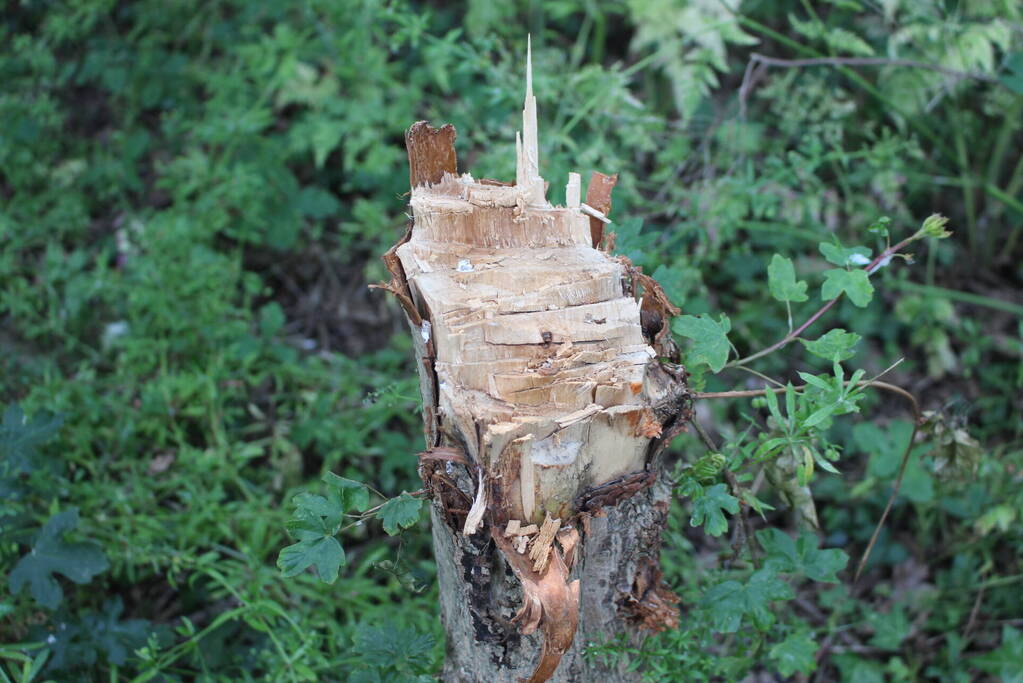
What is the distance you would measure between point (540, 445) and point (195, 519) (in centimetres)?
140

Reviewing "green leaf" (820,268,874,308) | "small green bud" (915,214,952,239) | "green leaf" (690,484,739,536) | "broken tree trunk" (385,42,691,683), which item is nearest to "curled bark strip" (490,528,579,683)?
"broken tree trunk" (385,42,691,683)

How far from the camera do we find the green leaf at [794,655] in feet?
5.66

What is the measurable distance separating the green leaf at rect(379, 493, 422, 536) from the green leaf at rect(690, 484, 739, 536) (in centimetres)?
49

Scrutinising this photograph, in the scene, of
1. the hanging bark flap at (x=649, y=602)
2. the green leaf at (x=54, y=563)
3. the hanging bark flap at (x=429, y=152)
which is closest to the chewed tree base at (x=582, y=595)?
the hanging bark flap at (x=649, y=602)

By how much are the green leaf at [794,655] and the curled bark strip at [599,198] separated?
3.17ft

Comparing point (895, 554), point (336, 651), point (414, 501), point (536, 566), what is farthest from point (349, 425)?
point (895, 554)

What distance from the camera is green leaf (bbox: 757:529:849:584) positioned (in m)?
1.73

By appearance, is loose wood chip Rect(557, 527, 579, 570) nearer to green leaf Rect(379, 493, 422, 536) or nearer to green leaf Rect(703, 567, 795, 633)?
green leaf Rect(379, 493, 422, 536)

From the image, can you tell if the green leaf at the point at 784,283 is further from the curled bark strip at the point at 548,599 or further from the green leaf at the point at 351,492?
the green leaf at the point at 351,492

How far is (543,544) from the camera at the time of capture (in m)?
1.27

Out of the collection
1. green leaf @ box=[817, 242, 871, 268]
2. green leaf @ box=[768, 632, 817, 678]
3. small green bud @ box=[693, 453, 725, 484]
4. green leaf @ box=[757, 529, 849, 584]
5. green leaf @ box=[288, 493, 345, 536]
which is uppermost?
green leaf @ box=[817, 242, 871, 268]

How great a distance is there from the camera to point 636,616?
152 centimetres

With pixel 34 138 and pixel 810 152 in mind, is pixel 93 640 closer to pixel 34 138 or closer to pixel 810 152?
pixel 810 152

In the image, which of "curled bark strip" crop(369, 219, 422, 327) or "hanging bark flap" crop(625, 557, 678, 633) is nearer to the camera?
"curled bark strip" crop(369, 219, 422, 327)
